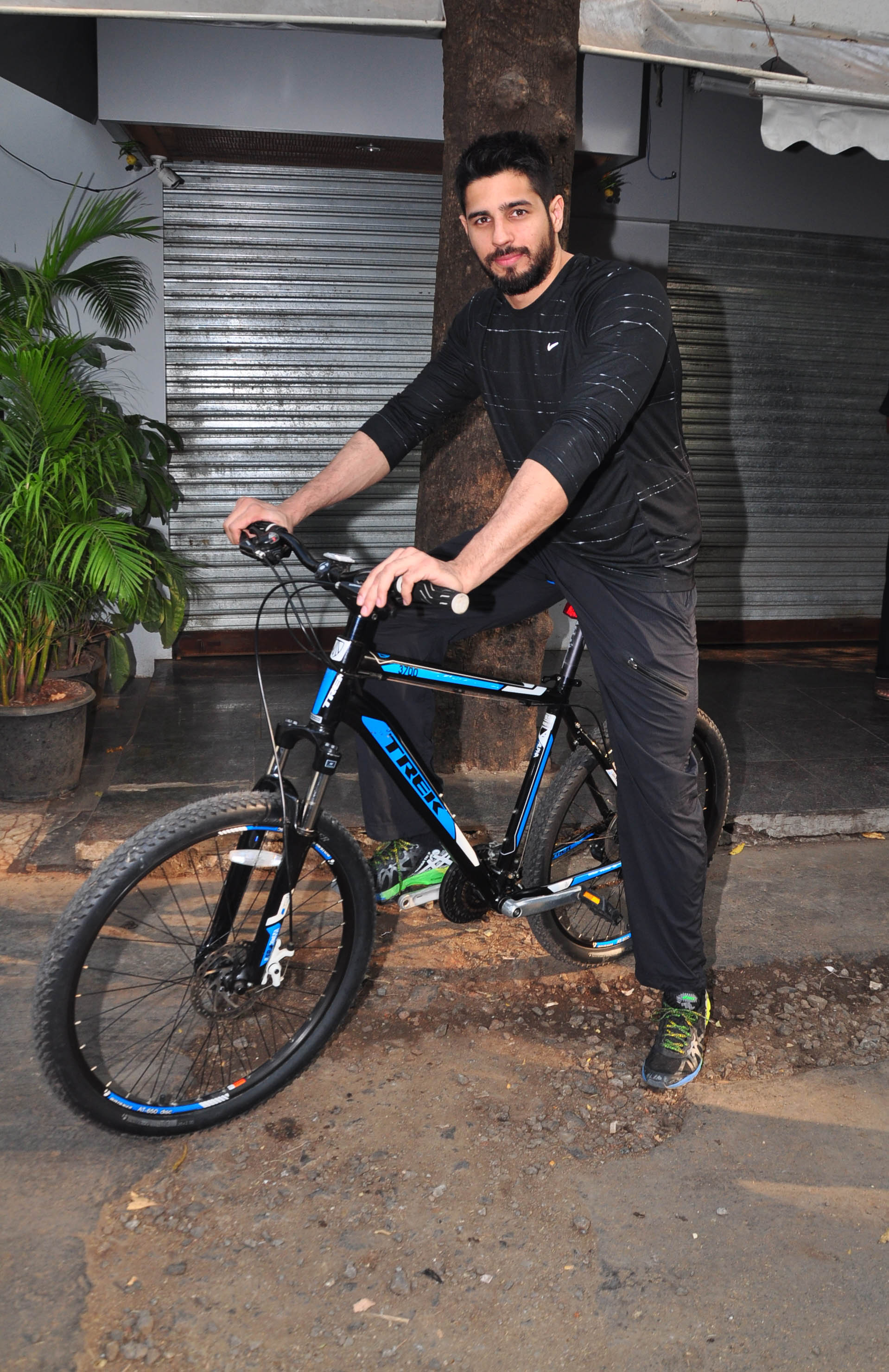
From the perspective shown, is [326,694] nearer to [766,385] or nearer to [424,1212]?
[424,1212]

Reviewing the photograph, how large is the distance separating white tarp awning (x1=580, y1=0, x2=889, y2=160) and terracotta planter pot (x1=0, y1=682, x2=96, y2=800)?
3.67 metres

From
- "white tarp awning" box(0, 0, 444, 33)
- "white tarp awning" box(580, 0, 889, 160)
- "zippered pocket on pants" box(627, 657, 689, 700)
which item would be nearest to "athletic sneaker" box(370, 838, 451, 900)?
"zippered pocket on pants" box(627, 657, 689, 700)

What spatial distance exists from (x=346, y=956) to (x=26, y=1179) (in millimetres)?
877

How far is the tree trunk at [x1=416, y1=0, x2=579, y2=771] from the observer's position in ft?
14.1

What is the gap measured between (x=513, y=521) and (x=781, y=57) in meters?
4.04

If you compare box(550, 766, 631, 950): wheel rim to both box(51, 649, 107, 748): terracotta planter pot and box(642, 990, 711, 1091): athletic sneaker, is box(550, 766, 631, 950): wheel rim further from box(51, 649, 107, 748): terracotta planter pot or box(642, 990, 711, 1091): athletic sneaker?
box(51, 649, 107, 748): terracotta planter pot

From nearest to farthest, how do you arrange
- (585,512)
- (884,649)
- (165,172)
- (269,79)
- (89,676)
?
1. (585,512)
2. (89,676)
3. (269,79)
4. (165,172)
5. (884,649)

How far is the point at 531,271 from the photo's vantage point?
265cm

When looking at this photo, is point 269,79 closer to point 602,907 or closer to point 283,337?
point 283,337

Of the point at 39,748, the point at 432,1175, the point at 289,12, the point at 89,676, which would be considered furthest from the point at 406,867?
the point at 289,12

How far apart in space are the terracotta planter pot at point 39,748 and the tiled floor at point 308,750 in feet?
0.36

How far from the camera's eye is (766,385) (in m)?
8.01

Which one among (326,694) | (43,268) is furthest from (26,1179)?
(43,268)

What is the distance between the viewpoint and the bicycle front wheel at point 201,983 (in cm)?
236
